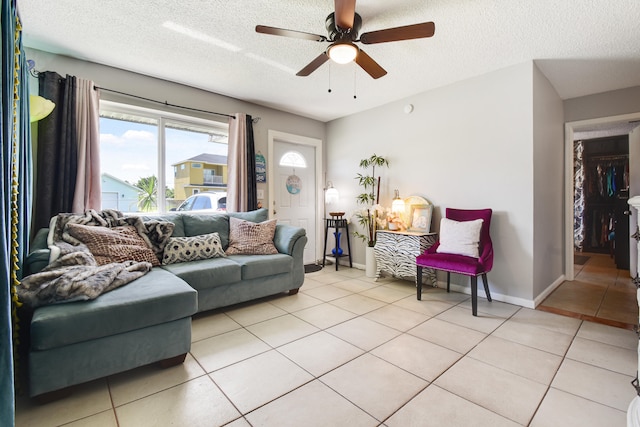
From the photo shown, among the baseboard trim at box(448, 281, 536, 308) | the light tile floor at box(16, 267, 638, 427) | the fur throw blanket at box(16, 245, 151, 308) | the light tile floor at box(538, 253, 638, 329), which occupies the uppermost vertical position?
the fur throw blanket at box(16, 245, 151, 308)

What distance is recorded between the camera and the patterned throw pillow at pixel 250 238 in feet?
10.7

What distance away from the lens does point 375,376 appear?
1773 mm

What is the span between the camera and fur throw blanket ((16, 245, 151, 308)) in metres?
1.62

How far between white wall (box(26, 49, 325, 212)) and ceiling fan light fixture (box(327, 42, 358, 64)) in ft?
5.86

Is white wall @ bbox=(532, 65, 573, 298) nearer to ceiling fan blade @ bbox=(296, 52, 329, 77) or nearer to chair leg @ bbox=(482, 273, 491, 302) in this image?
chair leg @ bbox=(482, 273, 491, 302)

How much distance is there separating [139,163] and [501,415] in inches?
154

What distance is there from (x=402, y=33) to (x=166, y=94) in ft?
9.21

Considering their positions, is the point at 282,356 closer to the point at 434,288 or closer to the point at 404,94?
the point at 434,288

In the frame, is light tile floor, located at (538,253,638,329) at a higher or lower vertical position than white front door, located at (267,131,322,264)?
lower

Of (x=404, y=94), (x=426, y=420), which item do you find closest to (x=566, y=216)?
(x=404, y=94)

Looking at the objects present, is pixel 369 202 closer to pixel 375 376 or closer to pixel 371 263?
pixel 371 263

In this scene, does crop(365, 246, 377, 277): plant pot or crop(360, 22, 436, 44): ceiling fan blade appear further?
crop(365, 246, 377, 277): plant pot

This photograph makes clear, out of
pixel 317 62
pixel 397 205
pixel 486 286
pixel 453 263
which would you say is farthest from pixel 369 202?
pixel 317 62

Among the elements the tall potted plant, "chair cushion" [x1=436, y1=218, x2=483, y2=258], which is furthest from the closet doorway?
the tall potted plant
